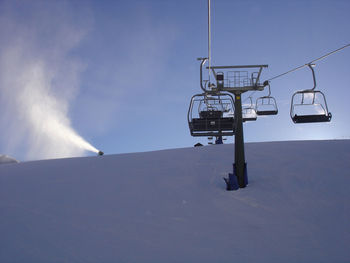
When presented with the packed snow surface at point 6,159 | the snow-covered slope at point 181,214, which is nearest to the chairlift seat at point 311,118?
the snow-covered slope at point 181,214

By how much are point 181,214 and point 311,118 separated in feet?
14.5

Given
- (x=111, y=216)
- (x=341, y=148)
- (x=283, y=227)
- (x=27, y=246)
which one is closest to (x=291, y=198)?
(x=283, y=227)

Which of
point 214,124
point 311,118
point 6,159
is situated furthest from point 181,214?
point 6,159

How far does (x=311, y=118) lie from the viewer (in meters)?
7.95

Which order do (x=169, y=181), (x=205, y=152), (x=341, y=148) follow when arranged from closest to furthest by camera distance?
(x=169, y=181) → (x=341, y=148) → (x=205, y=152)

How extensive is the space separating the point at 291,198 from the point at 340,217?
1391mm

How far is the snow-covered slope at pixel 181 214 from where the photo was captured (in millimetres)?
5113

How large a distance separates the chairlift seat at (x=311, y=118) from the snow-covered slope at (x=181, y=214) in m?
2.04

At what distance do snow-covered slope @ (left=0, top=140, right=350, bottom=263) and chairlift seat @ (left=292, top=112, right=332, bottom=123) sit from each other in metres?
2.04

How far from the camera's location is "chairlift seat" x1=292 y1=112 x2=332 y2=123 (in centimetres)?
782

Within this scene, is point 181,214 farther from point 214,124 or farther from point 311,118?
point 311,118

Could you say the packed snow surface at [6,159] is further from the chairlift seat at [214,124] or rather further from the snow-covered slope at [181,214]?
the chairlift seat at [214,124]

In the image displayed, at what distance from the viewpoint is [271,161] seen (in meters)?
11.9

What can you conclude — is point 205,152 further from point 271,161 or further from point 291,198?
point 291,198
